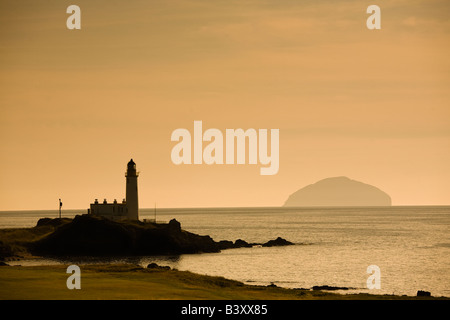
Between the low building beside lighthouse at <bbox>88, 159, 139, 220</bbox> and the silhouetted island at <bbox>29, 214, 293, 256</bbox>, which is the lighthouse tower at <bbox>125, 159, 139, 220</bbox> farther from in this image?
the silhouetted island at <bbox>29, 214, 293, 256</bbox>

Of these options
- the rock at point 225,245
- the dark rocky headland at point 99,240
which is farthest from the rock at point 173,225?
the rock at point 225,245

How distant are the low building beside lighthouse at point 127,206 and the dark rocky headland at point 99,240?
6825mm

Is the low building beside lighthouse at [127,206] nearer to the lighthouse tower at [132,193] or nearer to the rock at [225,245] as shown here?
the lighthouse tower at [132,193]

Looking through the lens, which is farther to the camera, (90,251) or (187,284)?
(90,251)

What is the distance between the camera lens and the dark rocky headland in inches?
4464

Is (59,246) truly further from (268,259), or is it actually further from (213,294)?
(213,294)

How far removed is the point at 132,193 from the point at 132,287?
84033 mm

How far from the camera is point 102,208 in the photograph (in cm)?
13150

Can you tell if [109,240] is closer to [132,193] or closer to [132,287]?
[132,193]

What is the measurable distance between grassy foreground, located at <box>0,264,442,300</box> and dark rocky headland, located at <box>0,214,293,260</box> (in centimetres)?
5113

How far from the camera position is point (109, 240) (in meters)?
115

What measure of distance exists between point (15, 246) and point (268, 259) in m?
42.7

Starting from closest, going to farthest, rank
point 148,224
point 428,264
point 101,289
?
point 101,289, point 428,264, point 148,224
